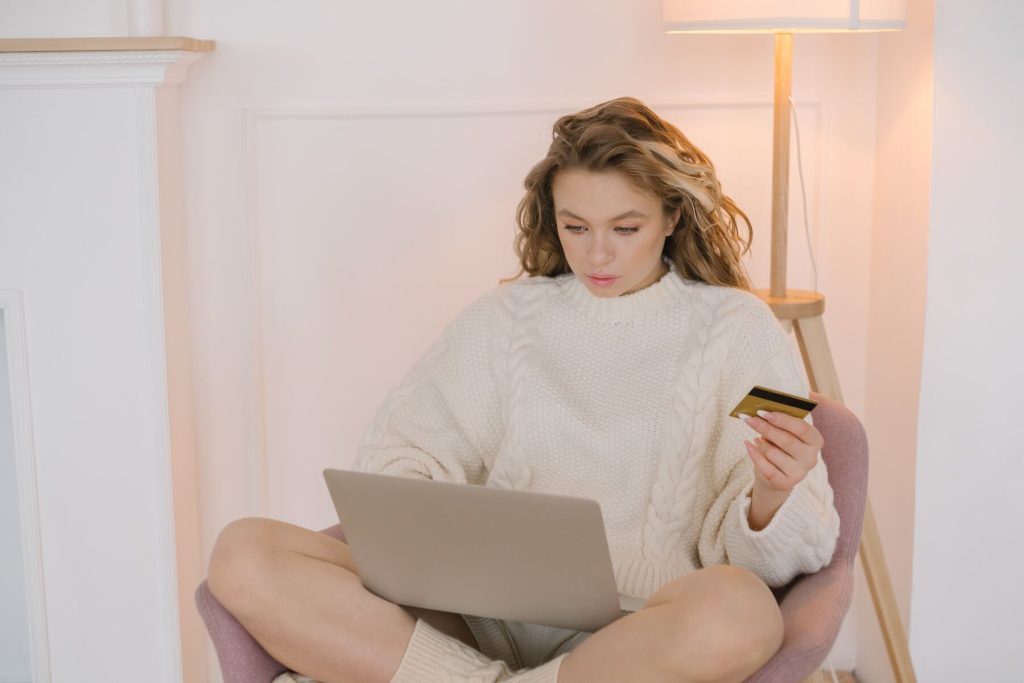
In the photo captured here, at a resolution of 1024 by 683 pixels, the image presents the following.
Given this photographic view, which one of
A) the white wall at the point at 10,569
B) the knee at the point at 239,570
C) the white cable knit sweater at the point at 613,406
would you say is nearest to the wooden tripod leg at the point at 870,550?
the white cable knit sweater at the point at 613,406

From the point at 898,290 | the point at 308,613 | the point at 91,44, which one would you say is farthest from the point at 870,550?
the point at 91,44

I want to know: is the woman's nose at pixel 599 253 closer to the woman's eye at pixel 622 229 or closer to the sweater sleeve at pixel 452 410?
the woman's eye at pixel 622 229

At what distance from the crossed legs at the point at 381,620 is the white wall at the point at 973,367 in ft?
2.71

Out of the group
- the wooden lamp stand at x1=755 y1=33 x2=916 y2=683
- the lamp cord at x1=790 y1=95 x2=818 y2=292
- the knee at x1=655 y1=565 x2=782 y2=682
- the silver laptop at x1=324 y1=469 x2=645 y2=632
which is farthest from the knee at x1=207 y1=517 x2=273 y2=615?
the lamp cord at x1=790 y1=95 x2=818 y2=292

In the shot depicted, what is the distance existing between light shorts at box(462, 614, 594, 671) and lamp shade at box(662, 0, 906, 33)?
2.95 feet

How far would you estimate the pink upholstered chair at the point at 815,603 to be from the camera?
137 cm

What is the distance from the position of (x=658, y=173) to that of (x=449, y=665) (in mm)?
738

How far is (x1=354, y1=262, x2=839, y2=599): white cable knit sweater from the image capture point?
1.70 m

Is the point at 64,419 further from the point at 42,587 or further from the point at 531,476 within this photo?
the point at 531,476

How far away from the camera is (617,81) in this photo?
7.11ft

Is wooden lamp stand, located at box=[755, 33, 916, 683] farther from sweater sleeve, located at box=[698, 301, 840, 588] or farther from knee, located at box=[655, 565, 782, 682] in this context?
knee, located at box=[655, 565, 782, 682]

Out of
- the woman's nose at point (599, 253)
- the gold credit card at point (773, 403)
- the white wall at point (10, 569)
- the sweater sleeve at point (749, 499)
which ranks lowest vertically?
the white wall at point (10, 569)

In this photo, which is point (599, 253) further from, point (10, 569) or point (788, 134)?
point (10, 569)

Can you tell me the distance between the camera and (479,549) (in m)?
1.39
